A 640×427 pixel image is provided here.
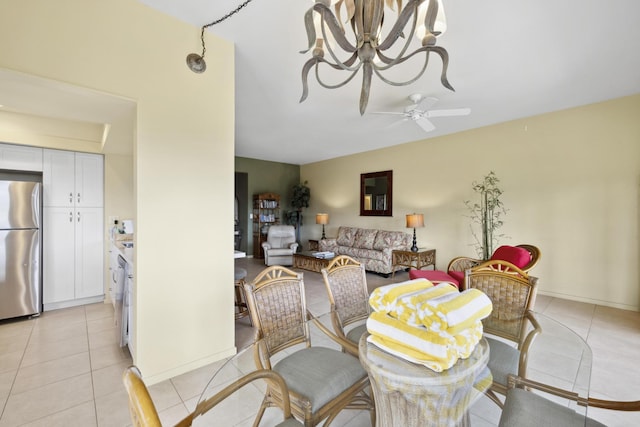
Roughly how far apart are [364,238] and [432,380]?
5.01 metres

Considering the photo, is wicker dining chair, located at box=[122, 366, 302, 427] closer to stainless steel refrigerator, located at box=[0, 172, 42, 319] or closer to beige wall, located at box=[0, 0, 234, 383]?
beige wall, located at box=[0, 0, 234, 383]

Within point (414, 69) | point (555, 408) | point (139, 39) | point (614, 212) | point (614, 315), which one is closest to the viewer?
point (555, 408)

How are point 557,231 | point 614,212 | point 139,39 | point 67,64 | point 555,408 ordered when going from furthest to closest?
point 557,231, point 614,212, point 139,39, point 67,64, point 555,408

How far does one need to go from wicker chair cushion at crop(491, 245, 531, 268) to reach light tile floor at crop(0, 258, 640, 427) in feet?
2.91

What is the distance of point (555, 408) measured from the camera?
1.06m

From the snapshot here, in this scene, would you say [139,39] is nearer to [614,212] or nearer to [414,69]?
[414,69]

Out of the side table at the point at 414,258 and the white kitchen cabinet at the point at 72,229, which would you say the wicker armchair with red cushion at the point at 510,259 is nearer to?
the side table at the point at 414,258

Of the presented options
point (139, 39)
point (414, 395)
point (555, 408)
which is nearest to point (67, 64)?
point (139, 39)

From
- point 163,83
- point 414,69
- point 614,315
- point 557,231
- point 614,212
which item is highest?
point 414,69

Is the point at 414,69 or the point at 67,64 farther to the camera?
the point at 414,69

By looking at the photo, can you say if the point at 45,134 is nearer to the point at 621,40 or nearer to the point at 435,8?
the point at 435,8

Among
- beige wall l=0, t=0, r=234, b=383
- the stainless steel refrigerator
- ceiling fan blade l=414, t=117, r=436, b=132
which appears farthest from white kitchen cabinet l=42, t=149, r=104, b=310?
ceiling fan blade l=414, t=117, r=436, b=132

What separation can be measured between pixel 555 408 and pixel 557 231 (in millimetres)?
3778

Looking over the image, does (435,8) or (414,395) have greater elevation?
(435,8)
